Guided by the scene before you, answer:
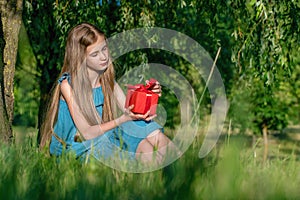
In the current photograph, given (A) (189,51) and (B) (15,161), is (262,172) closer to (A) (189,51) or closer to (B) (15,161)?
(B) (15,161)

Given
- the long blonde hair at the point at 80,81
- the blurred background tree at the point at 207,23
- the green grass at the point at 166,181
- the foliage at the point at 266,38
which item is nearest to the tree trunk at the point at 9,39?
the blurred background tree at the point at 207,23

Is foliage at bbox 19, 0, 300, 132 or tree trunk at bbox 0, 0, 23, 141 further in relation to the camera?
foliage at bbox 19, 0, 300, 132

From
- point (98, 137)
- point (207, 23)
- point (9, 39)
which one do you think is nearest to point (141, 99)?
point (98, 137)

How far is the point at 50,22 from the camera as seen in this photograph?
23.4 ft

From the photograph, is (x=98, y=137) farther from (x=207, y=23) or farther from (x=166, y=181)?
(x=207, y=23)

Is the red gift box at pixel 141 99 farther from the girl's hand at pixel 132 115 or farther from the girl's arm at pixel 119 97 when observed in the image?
the girl's arm at pixel 119 97

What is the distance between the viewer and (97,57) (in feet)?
13.4

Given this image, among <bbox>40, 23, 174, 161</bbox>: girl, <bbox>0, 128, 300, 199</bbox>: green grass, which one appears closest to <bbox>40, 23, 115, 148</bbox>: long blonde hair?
<bbox>40, 23, 174, 161</bbox>: girl

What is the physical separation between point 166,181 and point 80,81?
2106 mm

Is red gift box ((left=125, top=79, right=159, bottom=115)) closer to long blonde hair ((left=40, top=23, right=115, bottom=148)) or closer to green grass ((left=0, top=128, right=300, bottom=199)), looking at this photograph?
long blonde hair ((left=40, top=23, right=115, bottom=148))

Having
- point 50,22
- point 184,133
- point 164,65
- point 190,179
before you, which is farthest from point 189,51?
point 190,179

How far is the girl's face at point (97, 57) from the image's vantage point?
4.10m

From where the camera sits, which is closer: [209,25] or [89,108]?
[89,108]

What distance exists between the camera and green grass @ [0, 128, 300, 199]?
195cm
